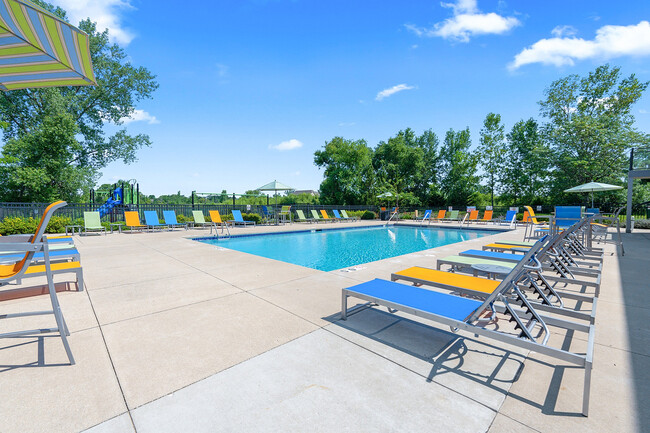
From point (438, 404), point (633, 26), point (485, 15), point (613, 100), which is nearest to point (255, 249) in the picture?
point (438, 404)

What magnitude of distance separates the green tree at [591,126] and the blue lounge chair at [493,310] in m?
25.5

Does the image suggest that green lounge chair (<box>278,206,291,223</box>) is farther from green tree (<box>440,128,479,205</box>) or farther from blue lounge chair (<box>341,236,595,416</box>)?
green tree (<box>440,128,479,205</box>)

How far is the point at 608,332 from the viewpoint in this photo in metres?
2.45

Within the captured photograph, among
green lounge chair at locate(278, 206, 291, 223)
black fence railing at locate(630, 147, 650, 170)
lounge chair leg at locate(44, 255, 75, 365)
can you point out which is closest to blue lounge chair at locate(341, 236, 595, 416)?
lounge chair leg at locate(44, 255, 75, 365)

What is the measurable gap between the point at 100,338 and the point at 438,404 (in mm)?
2606

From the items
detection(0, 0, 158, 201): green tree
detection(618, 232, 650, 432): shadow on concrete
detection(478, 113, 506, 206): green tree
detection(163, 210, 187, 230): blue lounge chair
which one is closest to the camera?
detection(618, 232, 650, 432): shadow on concrete

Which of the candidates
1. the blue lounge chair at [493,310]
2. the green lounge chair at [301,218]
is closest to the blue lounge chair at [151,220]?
the green lounge chair at [301,218]

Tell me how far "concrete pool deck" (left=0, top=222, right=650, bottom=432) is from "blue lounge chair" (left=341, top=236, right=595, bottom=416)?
0.67 ft

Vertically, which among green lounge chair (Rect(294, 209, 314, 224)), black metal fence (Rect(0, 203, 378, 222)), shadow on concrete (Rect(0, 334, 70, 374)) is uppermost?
black metal fence (Rect(0, 203, 378, 222))

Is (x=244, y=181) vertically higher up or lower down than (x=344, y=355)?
higher up

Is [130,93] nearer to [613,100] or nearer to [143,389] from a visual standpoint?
[143,389]

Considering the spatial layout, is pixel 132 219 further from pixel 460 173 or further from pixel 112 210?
pixel 460 173

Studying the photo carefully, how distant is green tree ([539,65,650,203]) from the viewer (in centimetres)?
2025

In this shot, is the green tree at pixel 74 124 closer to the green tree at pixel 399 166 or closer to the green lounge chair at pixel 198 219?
the green lounge chair at pixel 198 219
